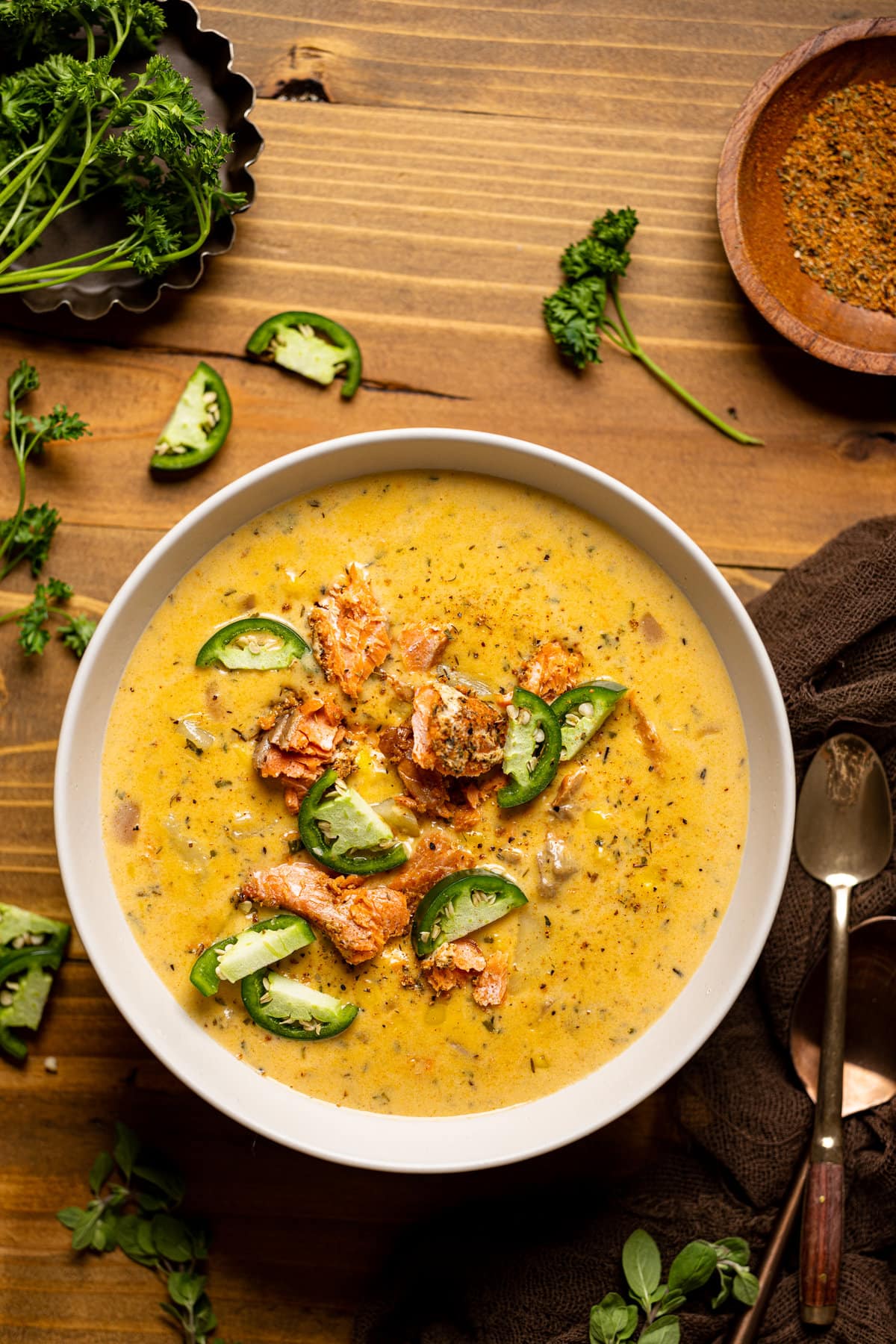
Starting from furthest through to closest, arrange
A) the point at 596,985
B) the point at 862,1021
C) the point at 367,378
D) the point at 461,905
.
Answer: the point at 367,378 → the point at 862,1021 → the point at 596,985 → the point at 461,905

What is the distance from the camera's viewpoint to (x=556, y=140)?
10.4 ft

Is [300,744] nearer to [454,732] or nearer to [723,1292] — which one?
A: [454,732]

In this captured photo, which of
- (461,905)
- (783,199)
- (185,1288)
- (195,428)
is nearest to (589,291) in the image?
(783,199)

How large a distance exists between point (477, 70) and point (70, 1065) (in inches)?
131

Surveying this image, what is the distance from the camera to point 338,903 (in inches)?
106

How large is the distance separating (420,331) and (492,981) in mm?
1937

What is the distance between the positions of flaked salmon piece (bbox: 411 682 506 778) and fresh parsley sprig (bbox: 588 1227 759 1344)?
149 cm

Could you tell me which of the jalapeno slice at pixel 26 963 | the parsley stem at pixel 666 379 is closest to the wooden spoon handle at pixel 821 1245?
the parsley stem at pixel 666 379

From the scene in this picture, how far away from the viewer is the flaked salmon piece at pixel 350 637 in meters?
2.69

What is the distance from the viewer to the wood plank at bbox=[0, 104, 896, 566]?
313 centimetres

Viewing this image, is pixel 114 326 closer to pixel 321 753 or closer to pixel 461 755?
pixel 321 753

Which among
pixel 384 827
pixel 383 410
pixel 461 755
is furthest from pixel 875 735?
pixel 383 410

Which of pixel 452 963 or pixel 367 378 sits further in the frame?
pixel 367 378

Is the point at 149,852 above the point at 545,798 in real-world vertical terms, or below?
below
